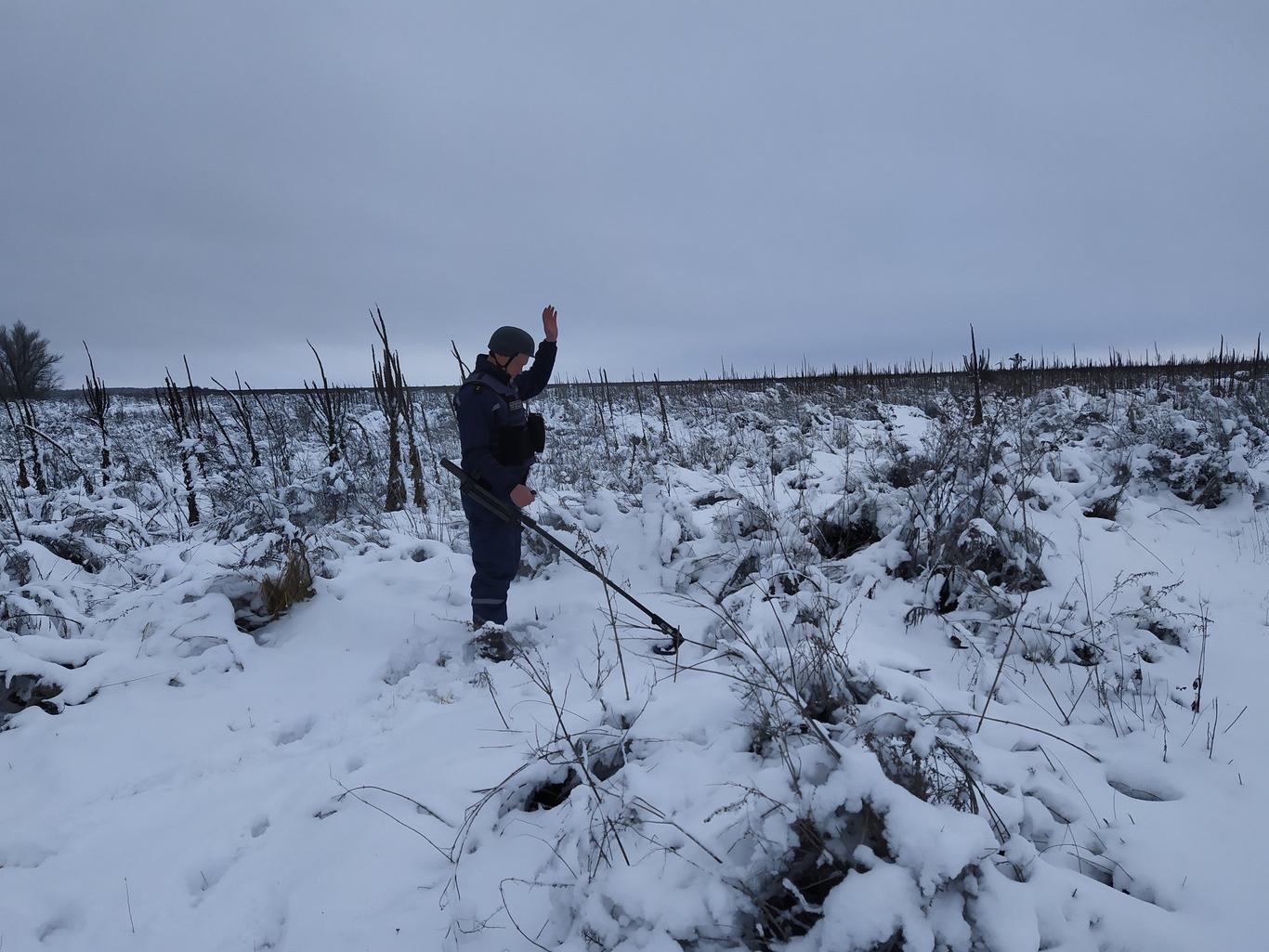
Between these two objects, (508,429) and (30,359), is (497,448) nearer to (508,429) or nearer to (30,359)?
(508,429)

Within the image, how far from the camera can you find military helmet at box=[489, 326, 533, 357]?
371 cm

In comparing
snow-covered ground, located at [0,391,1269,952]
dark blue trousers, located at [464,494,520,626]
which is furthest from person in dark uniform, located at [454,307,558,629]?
snow-covered ground, located at [0,391,1269,952]

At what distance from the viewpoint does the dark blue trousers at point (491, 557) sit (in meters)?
3.82

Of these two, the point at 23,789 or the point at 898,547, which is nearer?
the point at 23,789

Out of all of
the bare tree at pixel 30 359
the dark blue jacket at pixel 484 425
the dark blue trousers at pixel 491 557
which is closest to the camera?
the dark blue jacket at pixel 484 425

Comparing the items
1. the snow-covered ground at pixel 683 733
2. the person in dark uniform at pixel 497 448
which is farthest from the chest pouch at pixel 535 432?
the snow-covered ground at pixel 683 733

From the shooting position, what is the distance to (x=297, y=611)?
169 inches

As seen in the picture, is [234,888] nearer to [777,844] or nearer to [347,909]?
[347,909]

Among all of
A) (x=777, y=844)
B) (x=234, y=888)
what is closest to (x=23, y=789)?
(x=234, y=888)

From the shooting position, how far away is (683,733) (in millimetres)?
2088

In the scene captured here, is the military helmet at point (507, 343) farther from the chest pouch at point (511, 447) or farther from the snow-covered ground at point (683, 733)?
the snow-covered ground at point (683, 733)

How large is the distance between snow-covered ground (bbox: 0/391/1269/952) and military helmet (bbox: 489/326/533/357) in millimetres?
1651

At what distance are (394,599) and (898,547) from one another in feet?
11.8

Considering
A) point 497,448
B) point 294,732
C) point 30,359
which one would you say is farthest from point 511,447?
point 30,359
